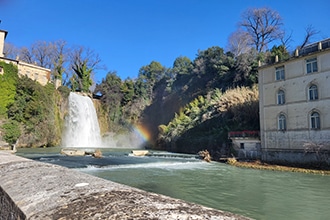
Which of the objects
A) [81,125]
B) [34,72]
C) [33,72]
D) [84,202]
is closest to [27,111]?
[33,72]

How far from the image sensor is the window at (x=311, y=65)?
→ 19888mm

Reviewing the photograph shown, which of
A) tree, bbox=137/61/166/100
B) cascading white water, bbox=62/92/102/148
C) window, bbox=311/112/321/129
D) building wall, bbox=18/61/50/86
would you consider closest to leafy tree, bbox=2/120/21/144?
building wall, bbox=18/61/50/86

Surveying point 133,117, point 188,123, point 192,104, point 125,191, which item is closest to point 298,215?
point 125,191

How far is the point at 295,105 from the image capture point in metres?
21.0

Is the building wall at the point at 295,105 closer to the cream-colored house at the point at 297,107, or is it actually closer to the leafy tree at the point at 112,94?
the cream-colored house at the point at 297,107

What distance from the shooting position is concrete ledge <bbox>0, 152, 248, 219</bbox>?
1275 mm

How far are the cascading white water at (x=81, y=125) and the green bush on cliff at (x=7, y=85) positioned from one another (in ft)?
33.9

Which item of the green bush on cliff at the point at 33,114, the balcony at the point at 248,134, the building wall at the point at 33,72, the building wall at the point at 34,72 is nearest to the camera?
the balcony at the point at 248,134

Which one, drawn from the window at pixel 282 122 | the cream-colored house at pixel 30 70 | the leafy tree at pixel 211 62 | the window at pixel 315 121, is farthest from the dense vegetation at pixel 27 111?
the window at pixel 315 121

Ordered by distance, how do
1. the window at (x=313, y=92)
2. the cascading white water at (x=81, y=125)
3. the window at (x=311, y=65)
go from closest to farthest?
1. the window at (x=313, y=92)
2. the window at (x=311, y=65)
3. the cascading white water at (x=81, y=125)

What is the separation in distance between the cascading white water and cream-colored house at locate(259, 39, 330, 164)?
29.8 metres

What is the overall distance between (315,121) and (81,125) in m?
34.3

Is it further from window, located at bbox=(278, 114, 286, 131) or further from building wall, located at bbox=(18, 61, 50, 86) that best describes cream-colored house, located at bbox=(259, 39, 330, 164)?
building wall, located at bbox=(18, 61, 50, 86)

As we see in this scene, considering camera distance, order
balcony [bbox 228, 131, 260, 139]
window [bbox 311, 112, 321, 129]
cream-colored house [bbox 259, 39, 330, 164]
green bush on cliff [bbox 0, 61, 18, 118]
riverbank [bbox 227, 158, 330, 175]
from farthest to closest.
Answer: green bush on cliff [bbox 0, 61, 18, 118], balcony [bbox 228, 131, 260, 139], window [bbox 311, 112, 321, 129], cream-colored house [bbox 259, 39, 330, 164], riverbank [bbox 227, 158, 330, 175]
